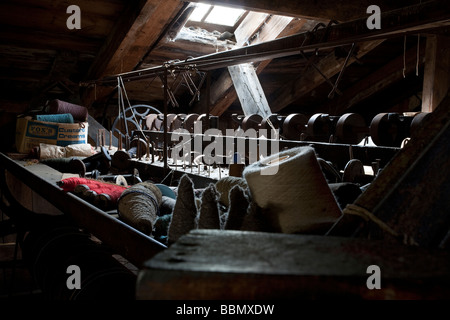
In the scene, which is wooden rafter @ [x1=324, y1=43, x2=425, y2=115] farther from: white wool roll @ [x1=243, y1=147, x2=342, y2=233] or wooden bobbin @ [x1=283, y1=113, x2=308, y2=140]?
white wool roll @ [x1=243, y1=147, x2=342, y2=233]

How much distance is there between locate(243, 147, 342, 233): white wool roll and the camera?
112 centimetres

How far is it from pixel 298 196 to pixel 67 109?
561cm

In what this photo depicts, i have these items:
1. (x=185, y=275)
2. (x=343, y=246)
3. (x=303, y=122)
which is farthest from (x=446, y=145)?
(x=303, y=122)

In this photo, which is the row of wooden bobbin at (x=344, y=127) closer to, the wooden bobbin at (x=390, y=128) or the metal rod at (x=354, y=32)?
the wooden bobbin at (x=390, y=128)

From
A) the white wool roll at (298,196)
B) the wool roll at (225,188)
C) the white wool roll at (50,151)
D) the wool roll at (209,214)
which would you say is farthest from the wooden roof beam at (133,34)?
the white wool roll at (298,196)

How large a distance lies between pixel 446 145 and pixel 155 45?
6.04 metres

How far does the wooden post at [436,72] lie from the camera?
17.0 feet

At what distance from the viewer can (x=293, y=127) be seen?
389cm

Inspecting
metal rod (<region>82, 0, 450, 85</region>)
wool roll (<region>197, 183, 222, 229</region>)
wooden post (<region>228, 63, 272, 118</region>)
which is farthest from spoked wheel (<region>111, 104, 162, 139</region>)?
wool roll (<region>197, 183, 222, 229</region>)

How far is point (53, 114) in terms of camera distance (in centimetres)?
603

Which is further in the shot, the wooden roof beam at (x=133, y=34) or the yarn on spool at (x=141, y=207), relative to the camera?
the wooden roof beam at (x=133, y=34)

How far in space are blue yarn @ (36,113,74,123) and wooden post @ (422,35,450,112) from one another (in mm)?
4986

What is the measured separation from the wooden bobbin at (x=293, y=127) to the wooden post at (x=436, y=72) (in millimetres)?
2355

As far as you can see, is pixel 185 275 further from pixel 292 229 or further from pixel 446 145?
pixel 446 145
